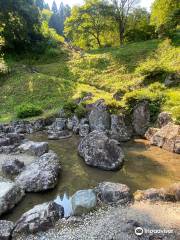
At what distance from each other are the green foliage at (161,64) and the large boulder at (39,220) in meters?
22.3

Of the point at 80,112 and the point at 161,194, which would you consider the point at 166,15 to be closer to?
the point at 80,112

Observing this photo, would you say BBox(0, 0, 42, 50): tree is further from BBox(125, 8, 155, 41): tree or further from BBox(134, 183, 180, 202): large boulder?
BBox(134, 183, 180, 202): large boulder

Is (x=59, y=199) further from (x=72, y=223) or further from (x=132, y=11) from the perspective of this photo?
(x=132, y=11)

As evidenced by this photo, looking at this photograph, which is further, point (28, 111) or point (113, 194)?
point (28, 111)

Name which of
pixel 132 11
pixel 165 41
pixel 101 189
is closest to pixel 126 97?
pixel 101 189

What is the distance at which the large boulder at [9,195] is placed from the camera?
1223 cm

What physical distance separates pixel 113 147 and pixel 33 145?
5600mm

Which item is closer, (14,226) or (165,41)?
(14,226)

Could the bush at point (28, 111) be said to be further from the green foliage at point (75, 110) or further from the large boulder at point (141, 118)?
the large boulder at point (141, 118)

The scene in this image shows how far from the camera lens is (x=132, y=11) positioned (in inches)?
2325

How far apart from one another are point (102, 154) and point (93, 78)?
910 inches

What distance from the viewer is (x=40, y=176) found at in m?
14.2

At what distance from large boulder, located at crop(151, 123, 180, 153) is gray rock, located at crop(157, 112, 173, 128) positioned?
3.95 ft

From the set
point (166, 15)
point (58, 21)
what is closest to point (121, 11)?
point (166, 15)
